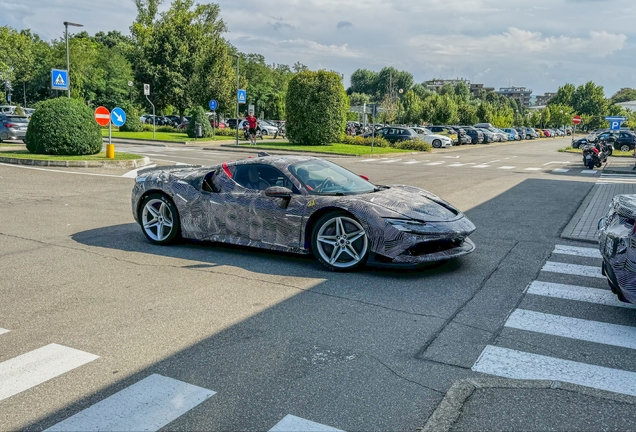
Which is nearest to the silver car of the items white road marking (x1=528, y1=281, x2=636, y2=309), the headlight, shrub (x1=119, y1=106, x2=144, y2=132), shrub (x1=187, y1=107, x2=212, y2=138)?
shrub (x1=187, y1=107, x2=212, y2=138)

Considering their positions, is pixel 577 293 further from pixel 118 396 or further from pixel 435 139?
pixel 435 139

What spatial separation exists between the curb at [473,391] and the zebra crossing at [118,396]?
2.10 feet

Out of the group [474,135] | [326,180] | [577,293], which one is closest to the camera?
[577,293]

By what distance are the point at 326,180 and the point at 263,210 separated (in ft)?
2.98

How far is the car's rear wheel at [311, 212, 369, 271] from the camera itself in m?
6.82

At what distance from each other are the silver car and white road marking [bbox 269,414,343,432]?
29.0 metres

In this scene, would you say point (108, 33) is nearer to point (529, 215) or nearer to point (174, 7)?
point (174, 7)

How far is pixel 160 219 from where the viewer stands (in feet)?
27.3

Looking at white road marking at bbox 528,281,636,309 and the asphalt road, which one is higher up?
white road marking at bbox 528,281,636,309

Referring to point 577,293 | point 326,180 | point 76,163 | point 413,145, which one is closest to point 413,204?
point 326,180

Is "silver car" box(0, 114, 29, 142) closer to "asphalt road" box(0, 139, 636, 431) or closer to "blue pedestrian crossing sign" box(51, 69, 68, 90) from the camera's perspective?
"blue pedestrian crossing sign" box(51, 69, 68, 90)

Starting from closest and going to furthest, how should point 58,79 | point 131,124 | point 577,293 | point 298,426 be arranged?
point 298,426
point 577,293
point 58,79
point 131,124

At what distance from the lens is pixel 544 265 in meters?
7.46

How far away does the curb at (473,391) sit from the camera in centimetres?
348
